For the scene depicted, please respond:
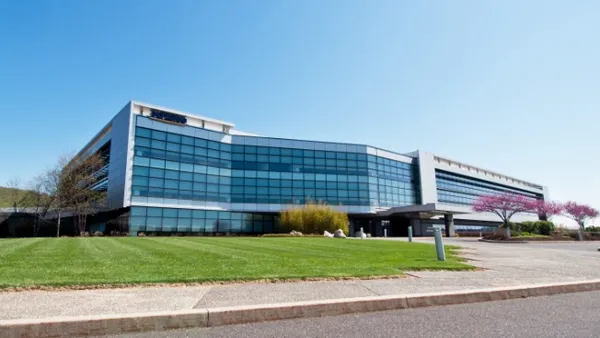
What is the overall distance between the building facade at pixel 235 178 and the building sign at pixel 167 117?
0.13m

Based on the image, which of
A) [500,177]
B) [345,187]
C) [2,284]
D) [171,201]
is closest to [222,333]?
[2,284]

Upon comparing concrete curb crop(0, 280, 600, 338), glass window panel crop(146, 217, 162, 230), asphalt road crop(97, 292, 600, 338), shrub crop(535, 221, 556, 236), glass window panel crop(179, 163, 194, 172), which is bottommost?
asphalt road crop(97, 292, 600, 338)

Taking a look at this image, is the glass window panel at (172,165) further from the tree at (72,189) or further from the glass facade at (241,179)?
the tree at (72,189)

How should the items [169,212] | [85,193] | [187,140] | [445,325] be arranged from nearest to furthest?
[445,325], [85,193], [169,212], [187,140]

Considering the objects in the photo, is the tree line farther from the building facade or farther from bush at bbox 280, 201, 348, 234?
bush at bbox 280, 201, 348, 234

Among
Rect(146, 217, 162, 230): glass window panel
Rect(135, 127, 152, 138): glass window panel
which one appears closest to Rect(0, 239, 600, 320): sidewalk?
Rect(146, 217, 162, 230): glass window panel

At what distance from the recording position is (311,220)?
39438 mm

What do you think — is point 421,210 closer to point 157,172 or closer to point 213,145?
point 213,145

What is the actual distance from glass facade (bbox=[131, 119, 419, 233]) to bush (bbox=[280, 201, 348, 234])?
749cm

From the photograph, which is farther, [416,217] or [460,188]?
[460,188]

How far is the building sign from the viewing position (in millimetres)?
41438

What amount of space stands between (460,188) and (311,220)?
150ft

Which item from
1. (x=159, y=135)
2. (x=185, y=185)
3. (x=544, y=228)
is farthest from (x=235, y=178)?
(x=544, y=228)

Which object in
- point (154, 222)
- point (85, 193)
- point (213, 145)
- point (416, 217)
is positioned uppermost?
point (213, 145)
